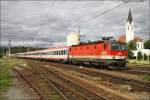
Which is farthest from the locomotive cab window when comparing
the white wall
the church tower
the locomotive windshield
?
the white wall

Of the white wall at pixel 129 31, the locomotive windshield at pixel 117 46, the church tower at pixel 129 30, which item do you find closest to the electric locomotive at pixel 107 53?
the locomotive windshield at pixel 117 46

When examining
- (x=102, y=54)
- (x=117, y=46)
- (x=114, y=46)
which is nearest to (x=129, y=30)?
(x=102, y=54)

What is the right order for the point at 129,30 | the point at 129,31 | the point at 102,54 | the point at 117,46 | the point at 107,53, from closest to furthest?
the point at 107,53 → the point at 117,46 → the point at 102,54 → the point at 129,31 → the point at 129,30

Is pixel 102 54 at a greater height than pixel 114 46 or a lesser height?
lesser

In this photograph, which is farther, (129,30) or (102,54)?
(129,30)

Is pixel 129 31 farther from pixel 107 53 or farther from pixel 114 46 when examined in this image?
pixel 107 53

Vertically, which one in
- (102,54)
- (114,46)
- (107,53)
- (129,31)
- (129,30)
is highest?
(129,30)

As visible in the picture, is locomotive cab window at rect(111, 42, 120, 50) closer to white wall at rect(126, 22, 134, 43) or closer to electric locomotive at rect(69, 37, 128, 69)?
electric locomotive at rect(69, 37, 128, 69)

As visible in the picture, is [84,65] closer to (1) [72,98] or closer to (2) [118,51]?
(2) [118,51]

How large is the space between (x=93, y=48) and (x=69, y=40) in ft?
151

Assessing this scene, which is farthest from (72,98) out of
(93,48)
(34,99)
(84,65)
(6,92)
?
(84,65)

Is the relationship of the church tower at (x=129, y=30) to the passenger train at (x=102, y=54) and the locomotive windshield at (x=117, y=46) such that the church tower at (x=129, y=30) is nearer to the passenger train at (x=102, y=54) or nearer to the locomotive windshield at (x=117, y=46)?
the passenger train at (x=102, y=54)

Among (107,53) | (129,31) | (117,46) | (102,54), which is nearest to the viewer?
(107,53)

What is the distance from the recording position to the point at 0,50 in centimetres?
17112
